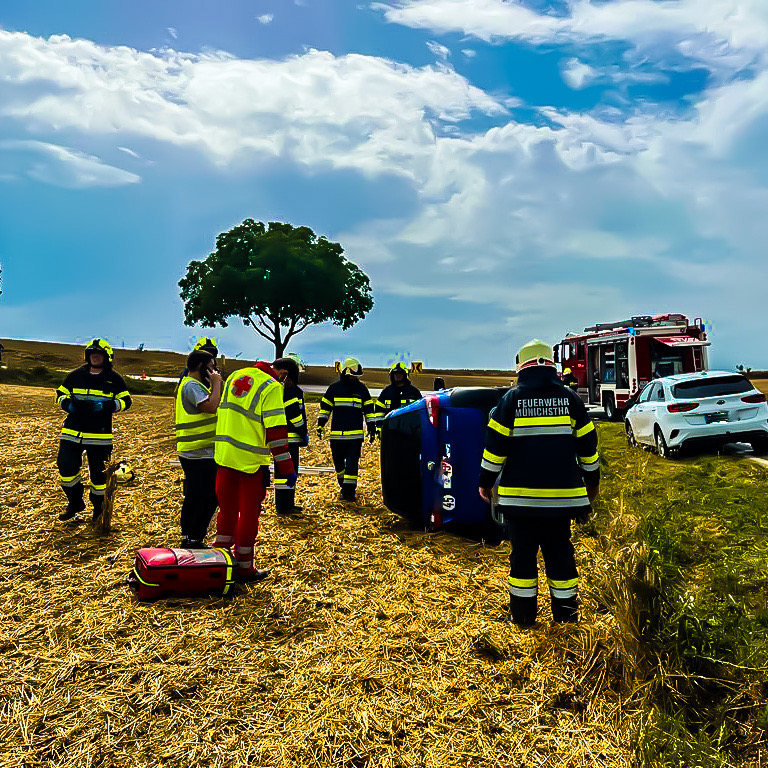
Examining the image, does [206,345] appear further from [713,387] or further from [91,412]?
[713,387]

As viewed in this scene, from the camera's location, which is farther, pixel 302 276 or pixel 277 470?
pixel 302 276

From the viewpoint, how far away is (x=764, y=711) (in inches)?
139

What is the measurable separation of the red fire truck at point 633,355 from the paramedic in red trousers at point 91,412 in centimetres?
1612

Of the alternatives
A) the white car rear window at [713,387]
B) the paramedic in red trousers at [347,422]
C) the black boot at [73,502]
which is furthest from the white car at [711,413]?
the black boot at [73,502]

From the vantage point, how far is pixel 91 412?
303 inches

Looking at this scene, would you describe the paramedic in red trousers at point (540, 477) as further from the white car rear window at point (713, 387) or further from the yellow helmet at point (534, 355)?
the white car rear window at point (713, 387)

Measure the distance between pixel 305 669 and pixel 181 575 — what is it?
1565mm

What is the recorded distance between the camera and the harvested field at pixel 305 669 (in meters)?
3.53

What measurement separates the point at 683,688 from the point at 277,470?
3.47 meters

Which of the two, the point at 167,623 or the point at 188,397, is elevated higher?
the point at 188,397

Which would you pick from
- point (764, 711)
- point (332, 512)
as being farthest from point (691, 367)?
point (764, 711)

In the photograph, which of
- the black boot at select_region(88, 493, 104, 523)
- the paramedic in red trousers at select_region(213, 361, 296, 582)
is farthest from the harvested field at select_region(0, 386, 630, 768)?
the black boot at select_region(88, 493, 104, 523)

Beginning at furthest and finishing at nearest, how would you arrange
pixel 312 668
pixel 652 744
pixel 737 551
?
1. pixel 737 551
2. pixel 312 668
3. pixel 652 744

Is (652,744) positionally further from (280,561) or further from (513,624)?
(280,561)
